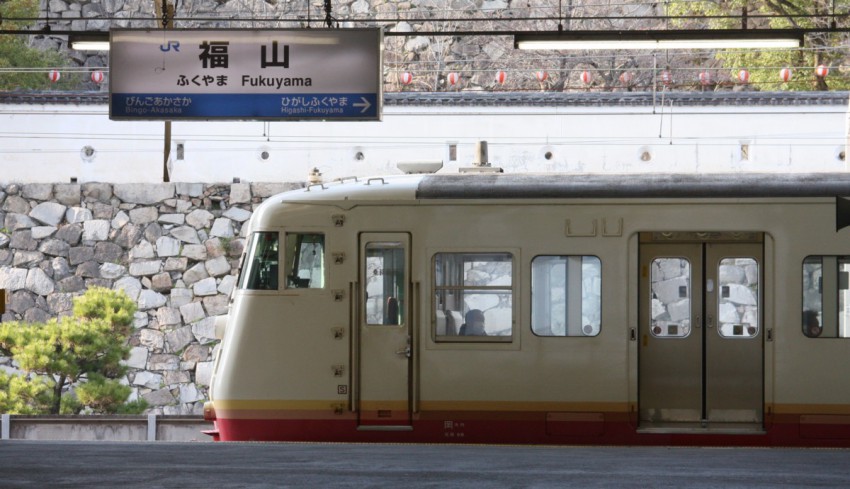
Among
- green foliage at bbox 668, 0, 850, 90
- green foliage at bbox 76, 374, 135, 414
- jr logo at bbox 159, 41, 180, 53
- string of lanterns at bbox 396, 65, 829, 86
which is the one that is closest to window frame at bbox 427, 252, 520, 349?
jr logo at bbox 159, 41, 180, 53

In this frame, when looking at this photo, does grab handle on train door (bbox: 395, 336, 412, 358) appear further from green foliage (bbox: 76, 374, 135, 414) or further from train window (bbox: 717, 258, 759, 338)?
green foliage (bbox: 76, 374, 135, 414)

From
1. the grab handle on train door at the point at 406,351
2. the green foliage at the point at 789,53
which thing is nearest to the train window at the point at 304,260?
the grab handle on train door at the point at 406,351

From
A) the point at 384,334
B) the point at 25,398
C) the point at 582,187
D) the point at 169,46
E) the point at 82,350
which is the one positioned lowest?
the point at 25,398

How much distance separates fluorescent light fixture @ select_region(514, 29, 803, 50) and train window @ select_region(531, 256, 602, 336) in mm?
2566

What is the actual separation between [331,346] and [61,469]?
575 cm

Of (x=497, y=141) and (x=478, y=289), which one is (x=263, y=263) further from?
(x=497, y=141)

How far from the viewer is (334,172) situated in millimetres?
30422

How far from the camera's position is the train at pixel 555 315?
1136 cm

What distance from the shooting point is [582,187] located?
11594 mm

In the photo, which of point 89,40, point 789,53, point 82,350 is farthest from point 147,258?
point 789,53

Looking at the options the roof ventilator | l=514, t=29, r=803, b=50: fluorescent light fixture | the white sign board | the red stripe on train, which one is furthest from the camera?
the white sign board

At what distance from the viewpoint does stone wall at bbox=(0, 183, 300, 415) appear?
27312mm

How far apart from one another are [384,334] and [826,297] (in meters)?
3.98

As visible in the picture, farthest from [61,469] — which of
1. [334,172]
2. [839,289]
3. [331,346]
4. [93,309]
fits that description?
[334,172]
